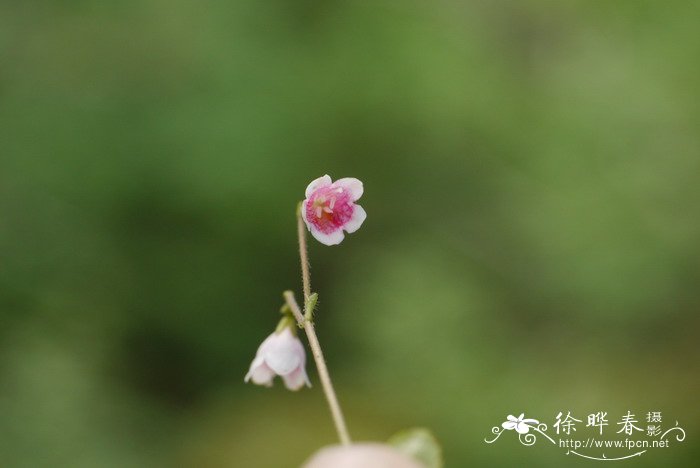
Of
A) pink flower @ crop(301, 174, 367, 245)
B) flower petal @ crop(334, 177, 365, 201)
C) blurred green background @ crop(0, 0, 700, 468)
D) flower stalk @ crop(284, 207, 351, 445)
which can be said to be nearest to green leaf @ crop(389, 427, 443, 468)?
flower stalk @ crop(284, 207, 351, 445)

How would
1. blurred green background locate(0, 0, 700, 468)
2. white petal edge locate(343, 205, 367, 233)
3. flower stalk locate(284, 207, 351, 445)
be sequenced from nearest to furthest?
1. flower stalk locate(284, 207, 351, 445)
2. white petal edge locate(343, 205, 367, 233)
3. blurred green background locate(0, 0, 700, 468)

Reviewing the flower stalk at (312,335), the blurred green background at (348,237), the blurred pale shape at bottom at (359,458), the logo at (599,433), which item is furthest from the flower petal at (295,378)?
the blurred green background at (348,237)

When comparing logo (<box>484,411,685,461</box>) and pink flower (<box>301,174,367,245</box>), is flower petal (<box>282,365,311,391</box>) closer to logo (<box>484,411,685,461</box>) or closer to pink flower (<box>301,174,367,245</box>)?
pink flower (<box>301,174,367,245</box>)

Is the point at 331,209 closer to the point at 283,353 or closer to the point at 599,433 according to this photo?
the point at 283,353

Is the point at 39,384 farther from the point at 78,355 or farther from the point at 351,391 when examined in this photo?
the point at 351,391

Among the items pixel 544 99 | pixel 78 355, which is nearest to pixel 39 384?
pixel 78 355
